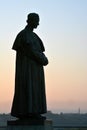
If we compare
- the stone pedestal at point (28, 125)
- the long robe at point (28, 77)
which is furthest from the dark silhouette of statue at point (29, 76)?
the stone pedestal at point (28, 125)

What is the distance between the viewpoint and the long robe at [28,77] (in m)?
14.0

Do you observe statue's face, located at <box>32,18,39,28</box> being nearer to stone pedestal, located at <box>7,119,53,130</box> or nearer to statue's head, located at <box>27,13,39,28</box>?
statue's head, located at <box>27,13,39,28</box>

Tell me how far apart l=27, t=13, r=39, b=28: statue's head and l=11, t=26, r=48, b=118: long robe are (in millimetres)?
239

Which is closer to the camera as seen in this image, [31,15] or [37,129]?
[37,129]

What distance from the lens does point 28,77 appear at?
46.2 feet

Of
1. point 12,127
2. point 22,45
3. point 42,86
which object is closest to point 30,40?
point 22,45

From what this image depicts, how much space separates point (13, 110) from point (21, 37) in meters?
1.84

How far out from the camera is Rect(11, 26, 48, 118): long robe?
13961mm

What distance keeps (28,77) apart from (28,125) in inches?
47.6

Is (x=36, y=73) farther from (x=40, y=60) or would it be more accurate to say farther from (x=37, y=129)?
(x=37, y=129)

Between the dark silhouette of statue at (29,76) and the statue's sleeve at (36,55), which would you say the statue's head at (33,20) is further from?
the statue's sleeve at (36,55)

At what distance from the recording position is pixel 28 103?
45.6ft

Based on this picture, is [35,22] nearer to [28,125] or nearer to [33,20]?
[33,20]

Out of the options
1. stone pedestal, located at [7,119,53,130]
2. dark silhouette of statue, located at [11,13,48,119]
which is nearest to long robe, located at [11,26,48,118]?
dark silhouette of statue, located at [11,13,48,119]
